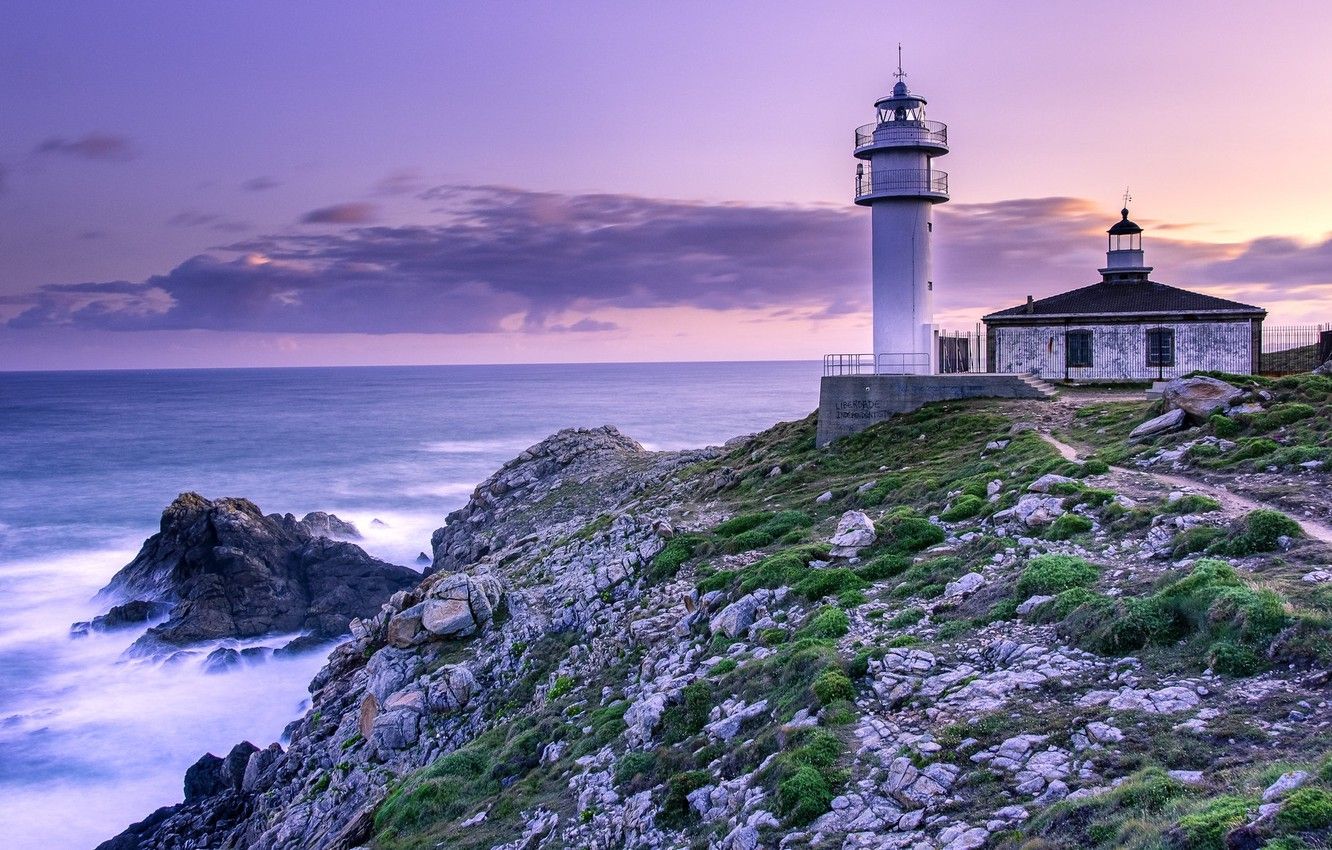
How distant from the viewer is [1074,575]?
11.6 meters

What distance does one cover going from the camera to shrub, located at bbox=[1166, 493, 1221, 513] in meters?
13.1

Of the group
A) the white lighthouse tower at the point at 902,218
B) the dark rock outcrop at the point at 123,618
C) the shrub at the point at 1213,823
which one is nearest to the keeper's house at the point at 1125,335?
the white lighthouse tower at the point at 902,218

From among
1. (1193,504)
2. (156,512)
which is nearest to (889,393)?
(1193,504)

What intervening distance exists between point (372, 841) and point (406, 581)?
28.2 meters

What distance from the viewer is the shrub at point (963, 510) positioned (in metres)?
16.6

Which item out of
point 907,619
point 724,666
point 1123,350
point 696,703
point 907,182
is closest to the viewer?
point 907,619

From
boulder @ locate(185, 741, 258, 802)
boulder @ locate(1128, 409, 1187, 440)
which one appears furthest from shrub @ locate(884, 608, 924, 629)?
boulder @ locate(185, 741, 258, 802)

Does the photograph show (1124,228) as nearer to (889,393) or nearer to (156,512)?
(889,393)

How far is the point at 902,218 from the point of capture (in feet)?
98.4

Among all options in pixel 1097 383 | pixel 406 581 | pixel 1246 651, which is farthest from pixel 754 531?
pixel 406 581

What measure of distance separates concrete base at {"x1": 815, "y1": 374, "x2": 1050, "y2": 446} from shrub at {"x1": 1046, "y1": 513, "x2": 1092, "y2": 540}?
14636mm

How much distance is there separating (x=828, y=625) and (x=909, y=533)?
12.9 ft

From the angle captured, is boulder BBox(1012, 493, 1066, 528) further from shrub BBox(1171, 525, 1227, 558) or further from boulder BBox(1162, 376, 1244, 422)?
boulder BBox(1162, 376, 1244, 422)

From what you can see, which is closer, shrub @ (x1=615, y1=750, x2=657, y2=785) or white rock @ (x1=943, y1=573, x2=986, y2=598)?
shrub @ (x1=615, y1=750, x2=657, y2=785)
